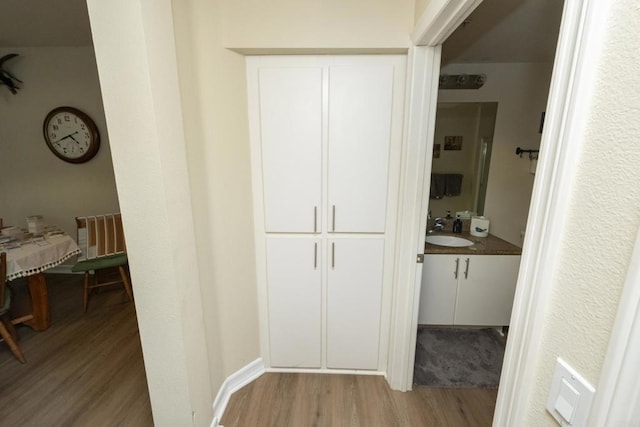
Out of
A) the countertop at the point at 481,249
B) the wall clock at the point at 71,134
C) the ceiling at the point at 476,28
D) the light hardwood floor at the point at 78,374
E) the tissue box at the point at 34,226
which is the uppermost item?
the ceiling at the point at 476,28

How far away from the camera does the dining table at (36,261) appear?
199 centimetres

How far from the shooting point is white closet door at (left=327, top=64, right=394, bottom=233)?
1548 millimetres

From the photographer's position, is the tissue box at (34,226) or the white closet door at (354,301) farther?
the tissue box at (34,226)

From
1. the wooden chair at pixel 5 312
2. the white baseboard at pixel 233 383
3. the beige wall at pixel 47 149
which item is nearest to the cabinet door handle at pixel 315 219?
the white baseboard at pixel 233 383

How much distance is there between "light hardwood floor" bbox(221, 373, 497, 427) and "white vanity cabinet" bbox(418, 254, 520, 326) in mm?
566

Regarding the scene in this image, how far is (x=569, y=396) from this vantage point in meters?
0.52

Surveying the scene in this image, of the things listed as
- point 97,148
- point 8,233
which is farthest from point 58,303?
point 97,148

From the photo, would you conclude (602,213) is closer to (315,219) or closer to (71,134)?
(315,219)

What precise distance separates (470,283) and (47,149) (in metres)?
4.94

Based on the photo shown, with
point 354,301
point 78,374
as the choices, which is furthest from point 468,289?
point 78,374

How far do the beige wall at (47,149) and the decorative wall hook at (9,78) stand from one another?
5 cm

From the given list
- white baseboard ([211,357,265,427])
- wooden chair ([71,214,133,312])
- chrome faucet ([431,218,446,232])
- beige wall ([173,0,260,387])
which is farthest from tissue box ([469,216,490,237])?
wooden chair ([71,214,133,312])

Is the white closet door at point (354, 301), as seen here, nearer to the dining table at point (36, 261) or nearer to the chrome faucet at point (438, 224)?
the chrome faucet at point (438, 224)

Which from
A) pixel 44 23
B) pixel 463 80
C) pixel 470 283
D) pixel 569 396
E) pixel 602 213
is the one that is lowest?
pixel 470 283
